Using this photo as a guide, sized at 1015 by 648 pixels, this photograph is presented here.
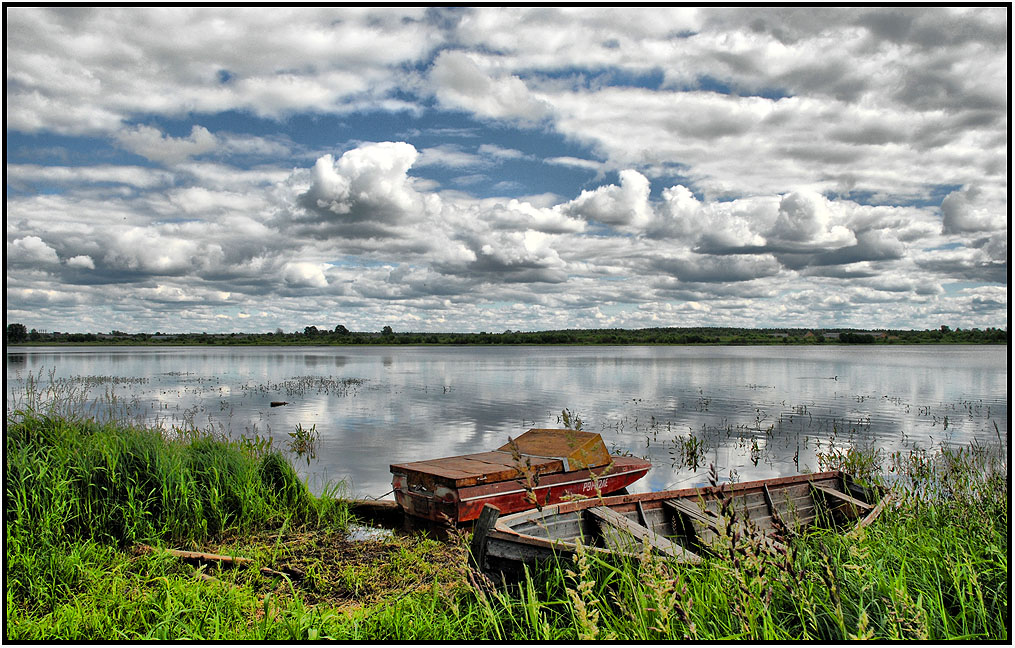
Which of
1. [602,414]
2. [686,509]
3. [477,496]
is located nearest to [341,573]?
[477,496]

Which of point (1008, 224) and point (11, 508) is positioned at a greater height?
point (1008, 224)

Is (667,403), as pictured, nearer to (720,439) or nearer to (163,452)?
(720,439)

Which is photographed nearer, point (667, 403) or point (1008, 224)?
point (1008, 224)

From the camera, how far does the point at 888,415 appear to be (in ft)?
80.0

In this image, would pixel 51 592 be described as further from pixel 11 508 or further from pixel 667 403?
pixel 667 403

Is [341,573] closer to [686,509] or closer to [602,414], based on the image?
[686,509]

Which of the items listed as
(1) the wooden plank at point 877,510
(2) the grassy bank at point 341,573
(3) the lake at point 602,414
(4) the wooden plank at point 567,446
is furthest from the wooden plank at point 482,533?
(3) the lake at point 602,414

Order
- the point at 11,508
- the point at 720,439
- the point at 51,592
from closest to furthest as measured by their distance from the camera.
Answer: the point at 51,592 < the point at 11,508 < the point at 720,439

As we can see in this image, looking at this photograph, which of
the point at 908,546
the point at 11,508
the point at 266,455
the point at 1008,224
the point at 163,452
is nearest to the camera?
the point at 1008,224

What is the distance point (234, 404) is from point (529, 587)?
26.1m

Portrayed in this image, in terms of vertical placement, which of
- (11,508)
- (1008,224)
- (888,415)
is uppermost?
(1008,224)

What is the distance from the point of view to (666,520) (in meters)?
7.40

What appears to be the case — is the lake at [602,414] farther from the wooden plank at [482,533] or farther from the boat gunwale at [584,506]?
the wooden plank at [482,533]

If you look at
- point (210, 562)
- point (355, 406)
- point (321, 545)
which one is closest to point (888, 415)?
point (355, 406)
